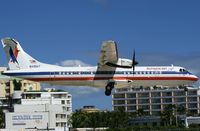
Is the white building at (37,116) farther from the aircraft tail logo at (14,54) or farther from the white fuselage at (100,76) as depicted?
the white fuselage at (100,76)

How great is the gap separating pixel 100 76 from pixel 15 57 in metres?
11.6

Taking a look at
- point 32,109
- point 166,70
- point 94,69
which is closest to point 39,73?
point 94,69

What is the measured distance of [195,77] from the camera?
234ft

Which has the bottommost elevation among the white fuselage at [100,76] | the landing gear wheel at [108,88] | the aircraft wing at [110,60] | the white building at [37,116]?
the white building at [37,116]

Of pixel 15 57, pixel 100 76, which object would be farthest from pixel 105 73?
pixel 15 57

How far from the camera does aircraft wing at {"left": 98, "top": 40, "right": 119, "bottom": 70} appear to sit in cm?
6534

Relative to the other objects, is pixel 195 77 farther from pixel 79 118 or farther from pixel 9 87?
pixel 9 87

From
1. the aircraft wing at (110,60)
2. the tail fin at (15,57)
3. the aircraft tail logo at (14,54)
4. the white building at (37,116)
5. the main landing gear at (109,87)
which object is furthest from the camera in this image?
the white building at (37,116)

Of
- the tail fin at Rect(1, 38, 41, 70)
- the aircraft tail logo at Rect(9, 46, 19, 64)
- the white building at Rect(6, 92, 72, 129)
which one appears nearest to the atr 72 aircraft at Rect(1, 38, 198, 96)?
the tail fin at Rect(1, 38, 41, 70)

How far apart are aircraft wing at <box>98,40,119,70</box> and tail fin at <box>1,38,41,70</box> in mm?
8306

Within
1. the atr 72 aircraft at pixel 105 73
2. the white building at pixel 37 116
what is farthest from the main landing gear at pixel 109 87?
the white building at pixel 37 116

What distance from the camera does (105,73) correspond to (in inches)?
2694

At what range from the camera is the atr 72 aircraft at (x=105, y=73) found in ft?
221

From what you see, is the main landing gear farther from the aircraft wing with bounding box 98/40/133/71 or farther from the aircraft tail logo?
the aircraft tail logo
